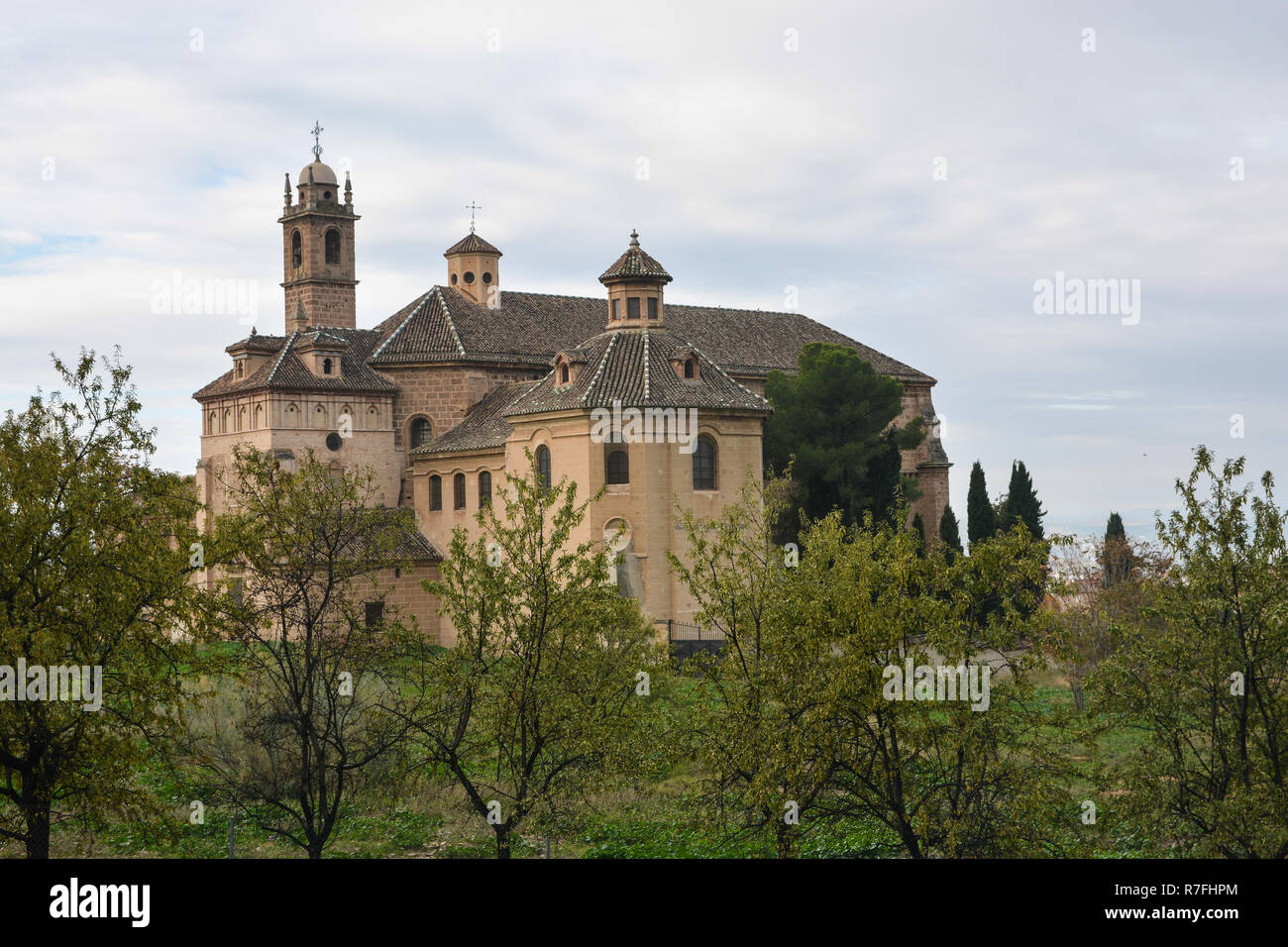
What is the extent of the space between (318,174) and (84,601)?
40.2 meters

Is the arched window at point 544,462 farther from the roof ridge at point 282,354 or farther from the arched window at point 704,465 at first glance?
the roof ridge at point 282,354

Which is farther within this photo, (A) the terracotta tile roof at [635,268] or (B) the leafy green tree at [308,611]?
(A) the terracotta tile roof at [635,268]

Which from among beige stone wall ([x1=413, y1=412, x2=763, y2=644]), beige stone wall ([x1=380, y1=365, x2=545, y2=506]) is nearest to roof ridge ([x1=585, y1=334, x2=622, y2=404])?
beige stone wall ([x1=413, y1=412, x2=763, y2=644])

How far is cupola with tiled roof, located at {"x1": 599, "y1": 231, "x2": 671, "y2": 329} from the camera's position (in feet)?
152

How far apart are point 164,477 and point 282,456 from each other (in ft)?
95.9

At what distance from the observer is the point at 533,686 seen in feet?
65.9

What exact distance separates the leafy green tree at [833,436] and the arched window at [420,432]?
1246cm

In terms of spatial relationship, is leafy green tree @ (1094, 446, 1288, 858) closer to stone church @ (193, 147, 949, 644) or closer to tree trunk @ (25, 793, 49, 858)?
tree trunk @ (25, 793, 49, 858)

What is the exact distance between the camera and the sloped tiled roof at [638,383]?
143 feet

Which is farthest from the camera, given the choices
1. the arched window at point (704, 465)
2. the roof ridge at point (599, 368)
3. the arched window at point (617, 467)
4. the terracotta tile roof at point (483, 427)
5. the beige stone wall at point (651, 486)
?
the terracotta tile roof at point (483, 427)

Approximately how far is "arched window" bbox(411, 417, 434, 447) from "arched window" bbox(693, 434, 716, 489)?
1194 centimetres

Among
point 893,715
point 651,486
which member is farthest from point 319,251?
point 893,715

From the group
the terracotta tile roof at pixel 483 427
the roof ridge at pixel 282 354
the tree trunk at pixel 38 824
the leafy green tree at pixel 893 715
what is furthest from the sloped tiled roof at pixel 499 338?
the tree trunk at pixel 38 824
